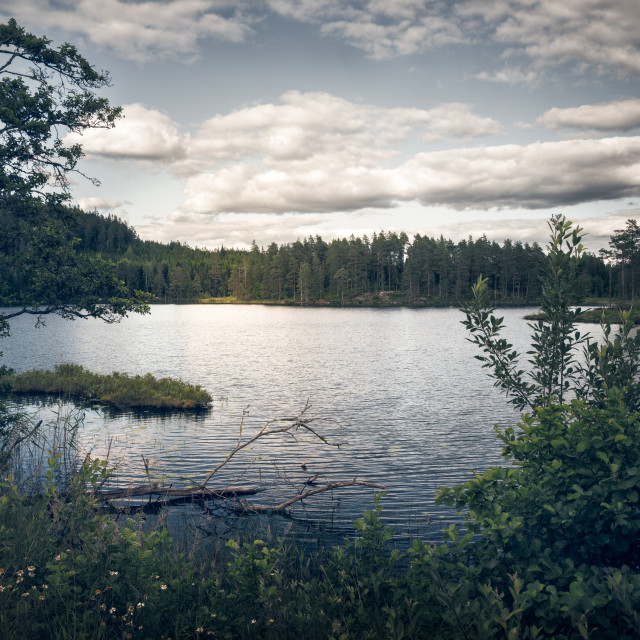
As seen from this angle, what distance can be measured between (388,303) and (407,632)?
A: 160797 mm

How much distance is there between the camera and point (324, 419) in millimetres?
19875

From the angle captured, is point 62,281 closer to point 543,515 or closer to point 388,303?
point 543,515

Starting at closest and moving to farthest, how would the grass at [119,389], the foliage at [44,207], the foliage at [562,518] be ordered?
1. the foliage at [562,518]
2. the foliage at [44,207]
3. the grass at [119,389]

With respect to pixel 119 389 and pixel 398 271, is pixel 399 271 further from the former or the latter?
pixel 119 389

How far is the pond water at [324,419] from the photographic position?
Result: 16.8 metres

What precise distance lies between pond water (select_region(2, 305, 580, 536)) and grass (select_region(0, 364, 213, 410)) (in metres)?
1.69

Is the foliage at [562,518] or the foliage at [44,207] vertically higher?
the foliage at [44,207]

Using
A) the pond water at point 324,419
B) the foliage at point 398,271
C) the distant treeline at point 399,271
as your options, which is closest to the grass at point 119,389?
the pond water at point 324,419

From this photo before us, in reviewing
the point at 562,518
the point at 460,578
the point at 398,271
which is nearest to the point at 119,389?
the point at 460,578

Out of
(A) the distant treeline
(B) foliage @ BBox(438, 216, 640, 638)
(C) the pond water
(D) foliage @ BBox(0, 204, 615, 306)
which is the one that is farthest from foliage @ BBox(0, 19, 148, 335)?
(D) foliage @ BBox(0, 204, 615, 306)

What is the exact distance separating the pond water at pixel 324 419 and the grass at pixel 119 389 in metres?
1.69

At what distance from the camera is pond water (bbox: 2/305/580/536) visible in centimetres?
1681

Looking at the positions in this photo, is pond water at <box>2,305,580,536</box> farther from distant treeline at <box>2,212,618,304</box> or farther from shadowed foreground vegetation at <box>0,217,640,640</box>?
distant treeline at <box>2,212,618,304</box>

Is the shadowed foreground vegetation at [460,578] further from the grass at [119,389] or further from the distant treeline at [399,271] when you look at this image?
the distant treeline at [399,271]
